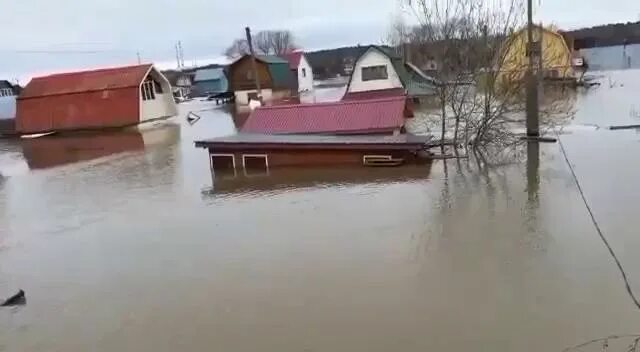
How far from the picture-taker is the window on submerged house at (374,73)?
26766 millimetres

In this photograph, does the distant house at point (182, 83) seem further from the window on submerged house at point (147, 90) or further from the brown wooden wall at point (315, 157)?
the brown wooden wall at point (315, 157)

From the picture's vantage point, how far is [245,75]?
119 feet

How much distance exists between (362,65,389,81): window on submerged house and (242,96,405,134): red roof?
12663mm

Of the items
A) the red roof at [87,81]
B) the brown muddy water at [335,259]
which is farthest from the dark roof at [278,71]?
the brown muddy water at [335,259]

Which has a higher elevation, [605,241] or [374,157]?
[374,157]

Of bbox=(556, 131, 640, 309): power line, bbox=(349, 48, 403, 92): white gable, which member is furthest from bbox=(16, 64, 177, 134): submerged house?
bbox=(556, 131, 640, 309): power line

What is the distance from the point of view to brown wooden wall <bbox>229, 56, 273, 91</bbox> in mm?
36125

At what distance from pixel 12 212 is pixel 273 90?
26737mm

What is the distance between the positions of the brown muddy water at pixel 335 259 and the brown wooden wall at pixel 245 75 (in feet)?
80.0

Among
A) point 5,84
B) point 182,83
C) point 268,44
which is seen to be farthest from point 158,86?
point 268,44

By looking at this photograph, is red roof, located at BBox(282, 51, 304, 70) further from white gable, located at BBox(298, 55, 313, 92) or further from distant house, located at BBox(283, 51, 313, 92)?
white gable, located at BBox(298, 55, 313, 92)

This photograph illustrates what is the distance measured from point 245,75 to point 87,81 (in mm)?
11793

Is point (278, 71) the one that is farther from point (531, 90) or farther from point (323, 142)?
point (323, 142)

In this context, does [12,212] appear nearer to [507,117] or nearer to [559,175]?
[559,175]
